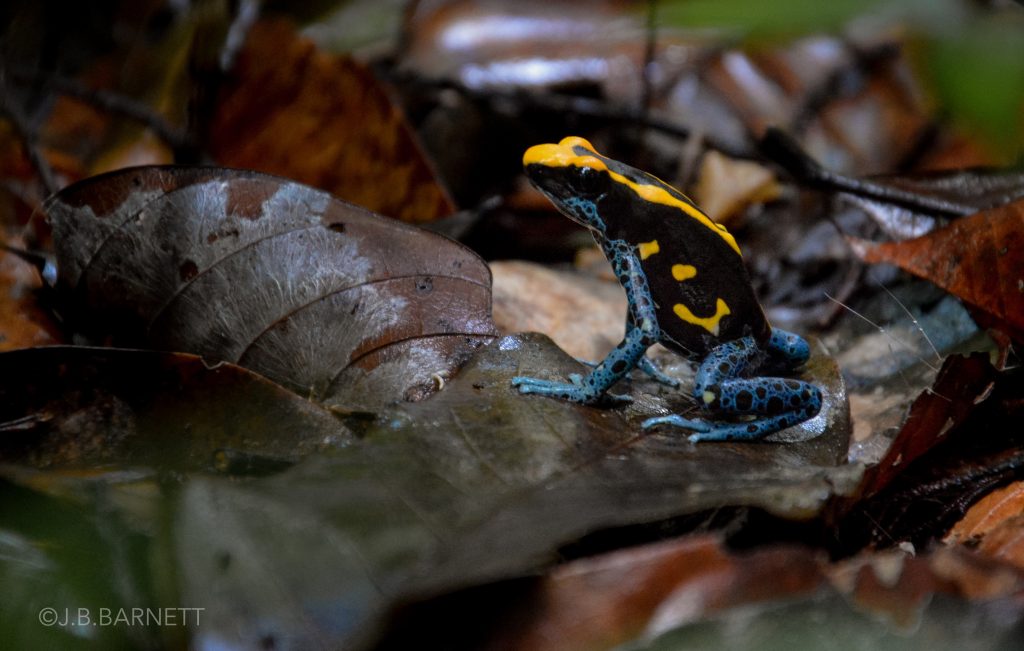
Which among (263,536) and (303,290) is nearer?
(263,536)

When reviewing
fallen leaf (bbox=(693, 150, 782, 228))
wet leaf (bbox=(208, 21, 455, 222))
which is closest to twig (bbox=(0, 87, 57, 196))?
wet leaf (bbox=(208, 21, 455, 222))

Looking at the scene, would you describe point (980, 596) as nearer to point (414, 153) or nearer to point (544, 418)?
point (544, 418)

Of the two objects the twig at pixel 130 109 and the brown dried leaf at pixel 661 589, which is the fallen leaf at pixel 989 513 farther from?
the twig at pixel 130 109

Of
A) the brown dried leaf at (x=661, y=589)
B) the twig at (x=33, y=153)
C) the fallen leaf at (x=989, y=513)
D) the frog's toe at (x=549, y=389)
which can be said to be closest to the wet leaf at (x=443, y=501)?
the frog's toe at (x=549, y=389)

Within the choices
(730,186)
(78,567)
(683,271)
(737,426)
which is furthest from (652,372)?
(730,186)

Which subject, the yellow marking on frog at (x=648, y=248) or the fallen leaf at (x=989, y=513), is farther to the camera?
the yellow marking on frog at (x=648, y=248)

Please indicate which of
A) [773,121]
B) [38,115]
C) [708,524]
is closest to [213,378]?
[708,524]

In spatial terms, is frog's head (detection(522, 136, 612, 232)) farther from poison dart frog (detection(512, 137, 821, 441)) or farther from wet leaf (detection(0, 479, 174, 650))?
wet leaf (detection(0, 479, 174, 650))
